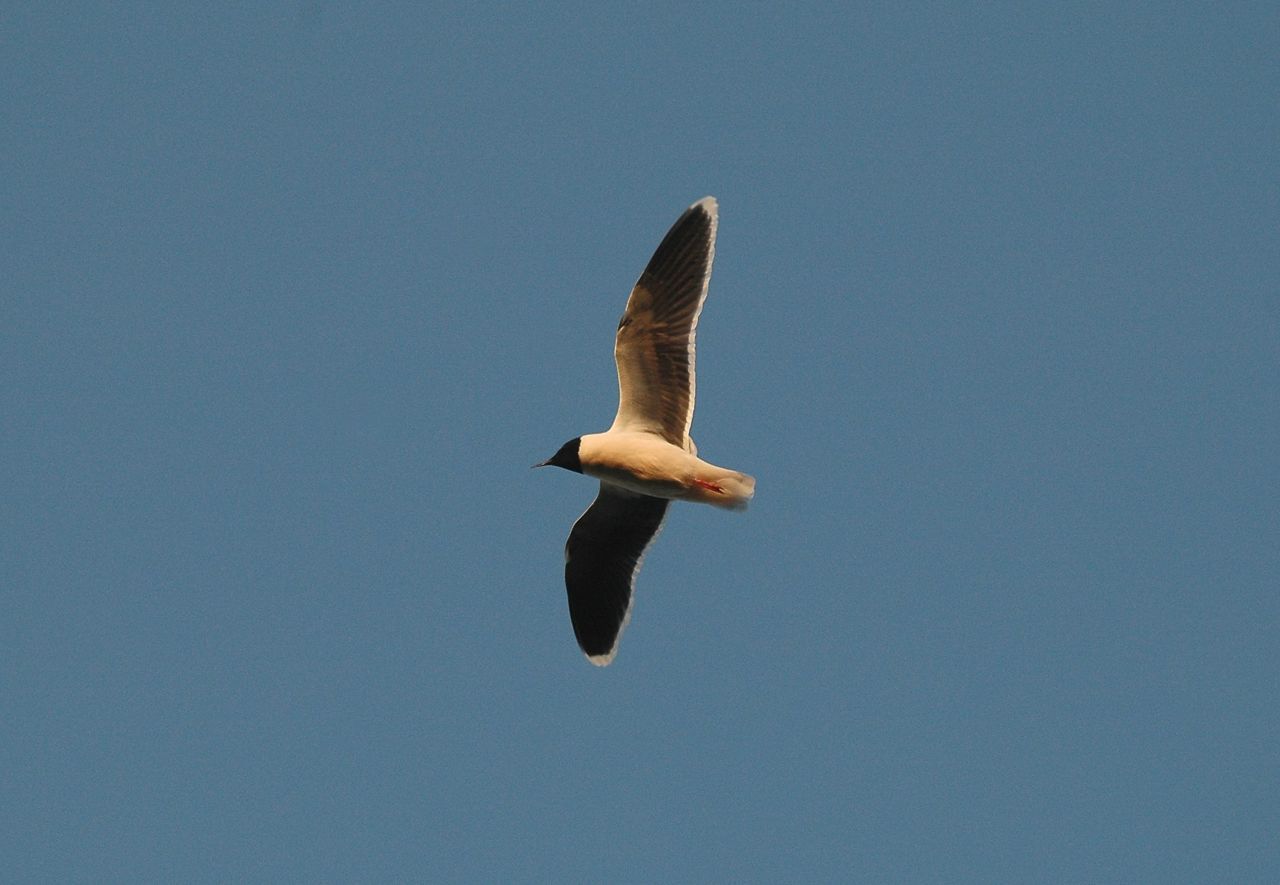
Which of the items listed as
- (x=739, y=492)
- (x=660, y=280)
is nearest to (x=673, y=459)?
(x=739, y=492)

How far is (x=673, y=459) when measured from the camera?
54.4ft

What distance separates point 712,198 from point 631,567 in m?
4.19

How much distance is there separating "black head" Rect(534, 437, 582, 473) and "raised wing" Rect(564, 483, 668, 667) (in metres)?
0.74

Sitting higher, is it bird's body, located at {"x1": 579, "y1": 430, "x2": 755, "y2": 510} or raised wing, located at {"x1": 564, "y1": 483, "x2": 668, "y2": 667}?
bird's body, located at {"x1": 579, "y1": 430, "x2": 755, "y2": 510}

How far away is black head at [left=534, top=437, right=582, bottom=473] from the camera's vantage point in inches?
680

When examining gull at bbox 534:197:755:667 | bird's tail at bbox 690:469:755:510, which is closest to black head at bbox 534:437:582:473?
gull at bbox 534:197:755:667

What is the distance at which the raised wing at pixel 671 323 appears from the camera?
16703 mm

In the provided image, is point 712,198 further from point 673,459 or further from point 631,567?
point 631,567

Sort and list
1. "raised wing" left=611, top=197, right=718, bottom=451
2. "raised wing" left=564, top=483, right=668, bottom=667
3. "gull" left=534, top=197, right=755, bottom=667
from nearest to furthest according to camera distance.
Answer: "gull" left=534, top=197, right=755, bottom=667 → "raised wing" left=611, top=197, right=718, bottom=451 → "raised wing" left=564, top=483, right=668, bottom=667

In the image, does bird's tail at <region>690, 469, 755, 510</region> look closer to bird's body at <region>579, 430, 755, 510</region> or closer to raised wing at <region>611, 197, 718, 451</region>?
bird's body at <region>579, 430, 755, 510</region>

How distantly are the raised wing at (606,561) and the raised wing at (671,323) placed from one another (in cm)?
137

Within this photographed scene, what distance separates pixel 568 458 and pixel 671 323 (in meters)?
1.87

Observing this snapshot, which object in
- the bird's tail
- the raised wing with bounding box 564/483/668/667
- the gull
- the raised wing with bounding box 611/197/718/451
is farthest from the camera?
the raised wing with bounding box 564/483/668/667

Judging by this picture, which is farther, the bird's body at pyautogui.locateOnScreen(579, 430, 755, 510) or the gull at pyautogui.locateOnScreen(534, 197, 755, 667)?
the gull at pyautogui.locateOnScreen(534, 197, 755, 667)
